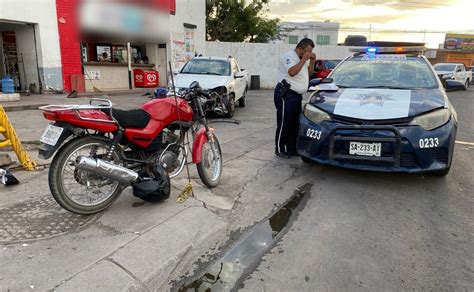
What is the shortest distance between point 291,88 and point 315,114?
0.93 metres

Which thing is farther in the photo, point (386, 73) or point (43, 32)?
point (43, 32)

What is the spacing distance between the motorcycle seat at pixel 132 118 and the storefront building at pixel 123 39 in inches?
56.0

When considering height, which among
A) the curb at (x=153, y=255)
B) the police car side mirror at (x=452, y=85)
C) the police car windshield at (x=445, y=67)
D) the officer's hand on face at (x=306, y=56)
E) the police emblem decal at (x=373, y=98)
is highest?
the officer's hand on face at (x=306, y=56)

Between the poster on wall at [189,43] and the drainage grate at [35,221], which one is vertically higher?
→ the poster on wall at [189,43]

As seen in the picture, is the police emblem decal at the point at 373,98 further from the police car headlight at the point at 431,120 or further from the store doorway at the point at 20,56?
the store doorway at the point at 20,56

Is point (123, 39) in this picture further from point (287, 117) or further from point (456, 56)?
point (456, 56)

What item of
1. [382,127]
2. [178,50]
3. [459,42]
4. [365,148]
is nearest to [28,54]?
[178,50]

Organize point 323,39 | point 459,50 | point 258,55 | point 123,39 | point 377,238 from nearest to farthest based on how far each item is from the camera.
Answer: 1. point 377,238
2. point 123,39
3. point 258,55
4. point 459,50
5. point 323,39

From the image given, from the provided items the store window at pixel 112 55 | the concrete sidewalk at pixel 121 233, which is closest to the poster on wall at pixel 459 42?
the store window at pixel 112 55

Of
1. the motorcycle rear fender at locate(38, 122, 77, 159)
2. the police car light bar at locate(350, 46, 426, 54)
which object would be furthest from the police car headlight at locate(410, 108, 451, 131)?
the motorcycle rear fender at locate(38, 122, 77, 159)

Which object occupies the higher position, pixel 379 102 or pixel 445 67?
pixel 445 67

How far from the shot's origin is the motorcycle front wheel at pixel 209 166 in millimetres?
4176

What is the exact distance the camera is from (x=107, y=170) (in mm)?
3285

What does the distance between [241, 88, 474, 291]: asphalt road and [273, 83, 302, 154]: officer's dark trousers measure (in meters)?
1.01
